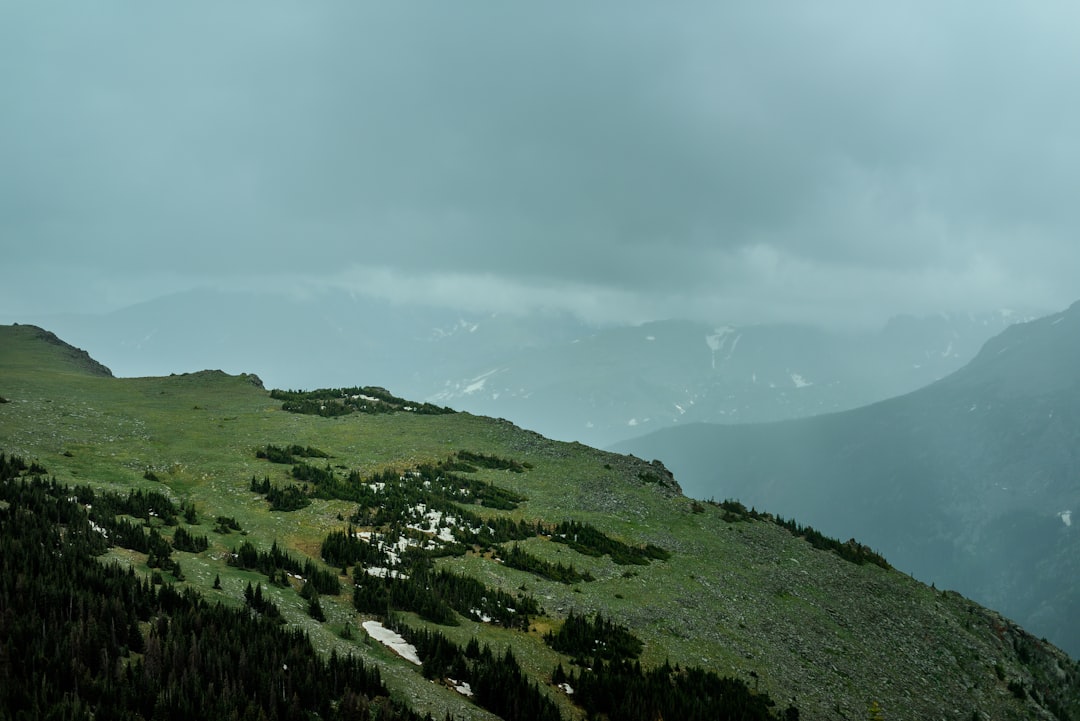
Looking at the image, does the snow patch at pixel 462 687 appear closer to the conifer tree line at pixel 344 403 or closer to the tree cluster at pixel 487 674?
the tree cluster at pixel 487 674

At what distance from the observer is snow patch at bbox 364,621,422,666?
90.9ft

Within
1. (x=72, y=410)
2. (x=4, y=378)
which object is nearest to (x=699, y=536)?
(x=72, y=410)

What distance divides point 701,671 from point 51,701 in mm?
29487

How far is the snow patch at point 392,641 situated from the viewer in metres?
27.7

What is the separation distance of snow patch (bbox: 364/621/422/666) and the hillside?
331 mm

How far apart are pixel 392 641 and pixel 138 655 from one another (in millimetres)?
11168

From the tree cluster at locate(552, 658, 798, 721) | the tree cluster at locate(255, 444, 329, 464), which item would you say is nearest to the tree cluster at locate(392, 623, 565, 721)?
the tree cluster at locate(552, 658, 798, 721)

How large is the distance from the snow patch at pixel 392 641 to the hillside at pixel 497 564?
0.33 m

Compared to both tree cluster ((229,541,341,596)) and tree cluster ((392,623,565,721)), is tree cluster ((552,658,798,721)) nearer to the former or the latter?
tree cluster ((392,623,565,721))

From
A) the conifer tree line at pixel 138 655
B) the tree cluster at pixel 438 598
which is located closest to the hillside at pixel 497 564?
the tree cluster at pixel 438 598

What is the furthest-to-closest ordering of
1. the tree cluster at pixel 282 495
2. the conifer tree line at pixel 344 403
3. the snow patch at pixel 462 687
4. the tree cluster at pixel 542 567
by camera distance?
the conifer tree line at pixel 344 403 < the tree cluster at pixel 282 495 < the tree cluster at pixel 542 567 < the snow patch at pixel 462 687

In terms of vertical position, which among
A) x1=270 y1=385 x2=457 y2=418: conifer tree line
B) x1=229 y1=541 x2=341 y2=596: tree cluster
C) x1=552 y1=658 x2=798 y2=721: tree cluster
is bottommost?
x1=552 y1=658 x2=798 y2=721: tree cluster

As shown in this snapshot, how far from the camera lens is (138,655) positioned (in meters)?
20.2

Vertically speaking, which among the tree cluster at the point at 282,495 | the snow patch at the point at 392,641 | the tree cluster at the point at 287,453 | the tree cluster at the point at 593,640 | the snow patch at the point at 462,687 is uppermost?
the tree cluster at the point at 287,453
